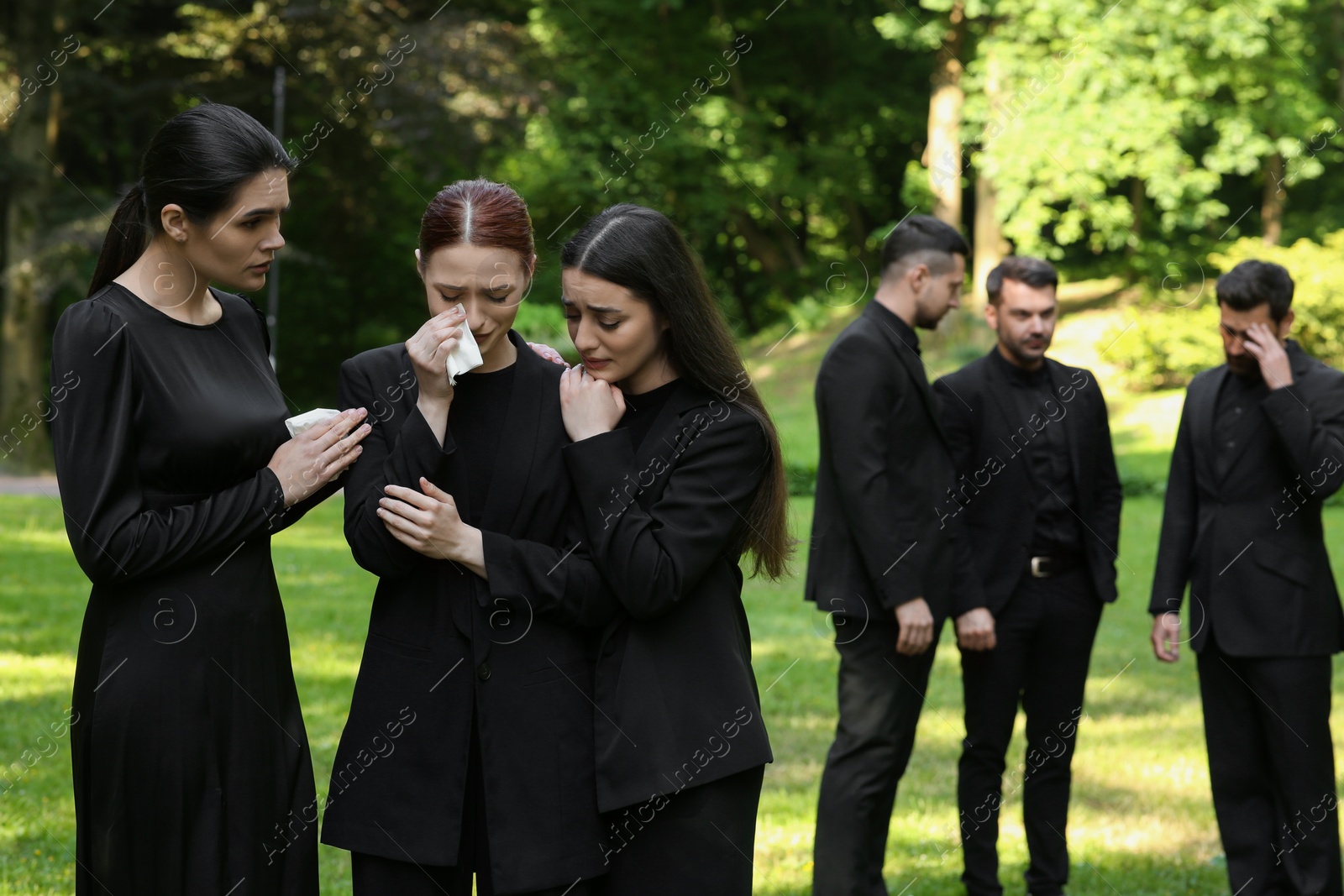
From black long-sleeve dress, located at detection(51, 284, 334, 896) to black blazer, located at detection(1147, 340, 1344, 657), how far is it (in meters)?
3.61

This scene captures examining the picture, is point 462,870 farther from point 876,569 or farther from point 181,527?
point 876,569

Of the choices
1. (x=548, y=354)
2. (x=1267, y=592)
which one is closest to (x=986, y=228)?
(x=1267, y=592)

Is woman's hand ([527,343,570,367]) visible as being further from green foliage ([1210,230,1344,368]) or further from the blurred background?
green foliage ([1210,230,1344,368])

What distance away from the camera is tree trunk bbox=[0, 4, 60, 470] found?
19.6 m

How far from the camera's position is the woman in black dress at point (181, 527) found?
9.00 feet

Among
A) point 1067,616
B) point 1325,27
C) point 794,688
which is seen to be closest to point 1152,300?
point 1325,27

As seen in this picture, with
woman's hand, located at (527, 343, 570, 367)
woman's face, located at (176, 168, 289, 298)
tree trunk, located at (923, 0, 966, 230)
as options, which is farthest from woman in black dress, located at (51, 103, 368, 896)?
tree trunk, located at (923, 0, 966, 230)

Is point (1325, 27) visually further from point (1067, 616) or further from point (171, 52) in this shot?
point (1067, 616)

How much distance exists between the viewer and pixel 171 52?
73.6ft

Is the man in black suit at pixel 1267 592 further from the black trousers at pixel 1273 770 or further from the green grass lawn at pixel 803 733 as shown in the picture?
the green grass lawn at pixel 803 733

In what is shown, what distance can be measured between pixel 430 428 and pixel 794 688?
22.3 feet

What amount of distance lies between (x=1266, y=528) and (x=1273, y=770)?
929mm

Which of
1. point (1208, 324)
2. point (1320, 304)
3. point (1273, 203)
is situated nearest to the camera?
point (1320, 304)

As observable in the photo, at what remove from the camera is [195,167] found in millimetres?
2850
